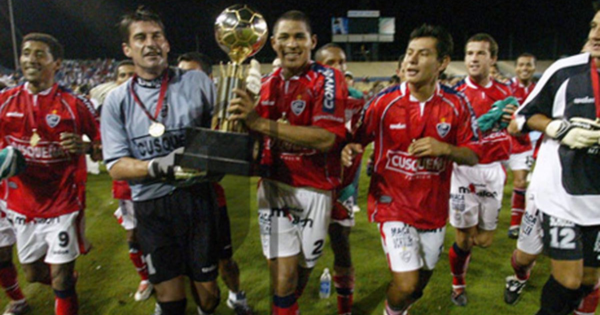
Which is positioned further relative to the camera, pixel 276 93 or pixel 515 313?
pixel 515 313

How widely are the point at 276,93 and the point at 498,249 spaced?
374 centimetres

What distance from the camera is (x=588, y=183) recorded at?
8.80 ft

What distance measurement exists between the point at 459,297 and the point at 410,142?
1.77m

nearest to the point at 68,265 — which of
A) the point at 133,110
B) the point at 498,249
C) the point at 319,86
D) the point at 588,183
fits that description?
the point at 133,110

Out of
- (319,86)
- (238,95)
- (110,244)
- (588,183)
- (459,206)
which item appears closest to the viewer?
(238,95)

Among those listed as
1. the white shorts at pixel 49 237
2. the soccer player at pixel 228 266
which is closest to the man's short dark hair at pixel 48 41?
the white shorts at pixel 49 237

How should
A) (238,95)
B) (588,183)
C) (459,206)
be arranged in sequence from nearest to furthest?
(238,95) < (588,183) < (459,206)

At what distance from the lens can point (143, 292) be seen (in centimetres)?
401

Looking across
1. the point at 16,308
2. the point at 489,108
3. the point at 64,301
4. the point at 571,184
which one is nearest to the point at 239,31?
the point at 571,184

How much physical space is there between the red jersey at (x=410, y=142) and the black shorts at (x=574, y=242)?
681 millimetres

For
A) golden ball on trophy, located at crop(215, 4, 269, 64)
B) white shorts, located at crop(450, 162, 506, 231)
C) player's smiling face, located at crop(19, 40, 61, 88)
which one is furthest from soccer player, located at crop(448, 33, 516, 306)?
player's smiling face, located at crop(19, 40, 61, 88)

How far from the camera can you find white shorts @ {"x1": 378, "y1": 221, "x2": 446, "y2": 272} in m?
2.86

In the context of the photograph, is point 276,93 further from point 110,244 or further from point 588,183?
point 110,244

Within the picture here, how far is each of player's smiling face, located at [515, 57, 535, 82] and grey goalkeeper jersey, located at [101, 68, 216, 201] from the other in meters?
5.35
